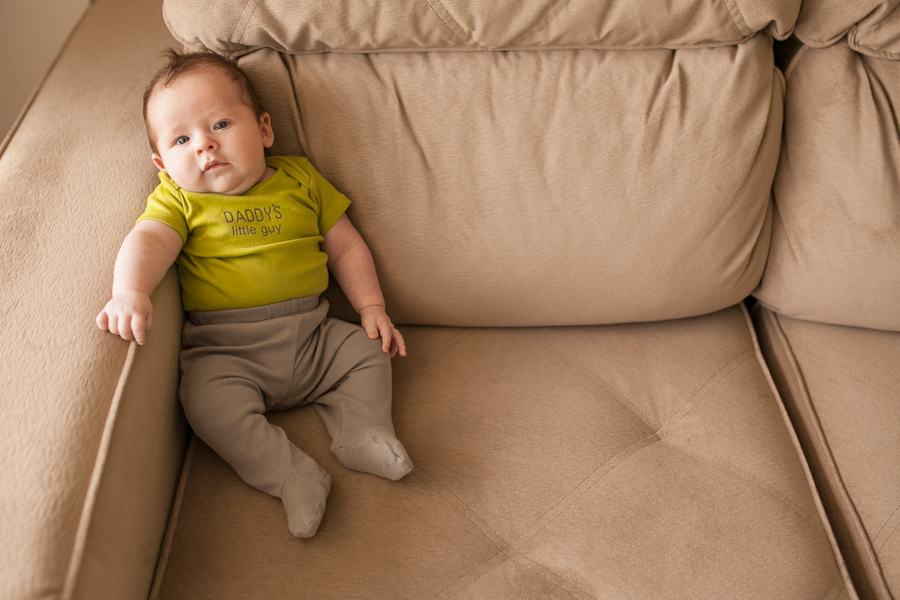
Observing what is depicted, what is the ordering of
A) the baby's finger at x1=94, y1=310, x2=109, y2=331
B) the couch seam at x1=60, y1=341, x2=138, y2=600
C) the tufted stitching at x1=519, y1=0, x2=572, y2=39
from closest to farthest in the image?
the couch seam at x1=60, y1=341, x2=138, y2=600 < the baby's finger at x1=94, y1=310, x2=109, y2=331 < the tufted stitching at x1=519, y1=0, x2=572, y2=39

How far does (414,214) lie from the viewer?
3.62 ft

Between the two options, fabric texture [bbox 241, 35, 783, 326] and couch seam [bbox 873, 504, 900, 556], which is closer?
couch seam [bbox 873, 504, 900, 556]

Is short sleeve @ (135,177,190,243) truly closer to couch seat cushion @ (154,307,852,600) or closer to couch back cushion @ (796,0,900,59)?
couch seat cushion @ (154,307,852,600)

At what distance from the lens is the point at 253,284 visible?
101cm

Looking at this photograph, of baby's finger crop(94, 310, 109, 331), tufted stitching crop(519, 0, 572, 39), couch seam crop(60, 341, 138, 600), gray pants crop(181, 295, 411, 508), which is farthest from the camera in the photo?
tufted stitching crop(519, 0, 572, 39)

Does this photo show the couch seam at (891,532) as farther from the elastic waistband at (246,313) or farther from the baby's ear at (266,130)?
the baby's ear at (266,130)

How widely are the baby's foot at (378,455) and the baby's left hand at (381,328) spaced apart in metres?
0.17

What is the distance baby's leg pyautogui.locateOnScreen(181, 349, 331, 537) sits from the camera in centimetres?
89

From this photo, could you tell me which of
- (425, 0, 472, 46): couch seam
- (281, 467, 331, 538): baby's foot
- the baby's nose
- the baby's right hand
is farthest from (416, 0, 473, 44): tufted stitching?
(281, 467, 331, 538): baby's foot

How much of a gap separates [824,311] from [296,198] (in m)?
0.97

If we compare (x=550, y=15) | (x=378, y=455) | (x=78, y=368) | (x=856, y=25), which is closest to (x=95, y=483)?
(x=78, y=368)

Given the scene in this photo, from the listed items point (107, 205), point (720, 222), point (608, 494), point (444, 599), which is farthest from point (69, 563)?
point (720, 222)

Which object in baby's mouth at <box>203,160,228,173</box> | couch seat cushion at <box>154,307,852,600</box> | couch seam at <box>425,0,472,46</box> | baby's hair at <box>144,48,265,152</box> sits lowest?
couch seat cushion at <box>154,307,852,600</box>

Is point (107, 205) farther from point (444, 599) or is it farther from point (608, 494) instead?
point (608, 494)
